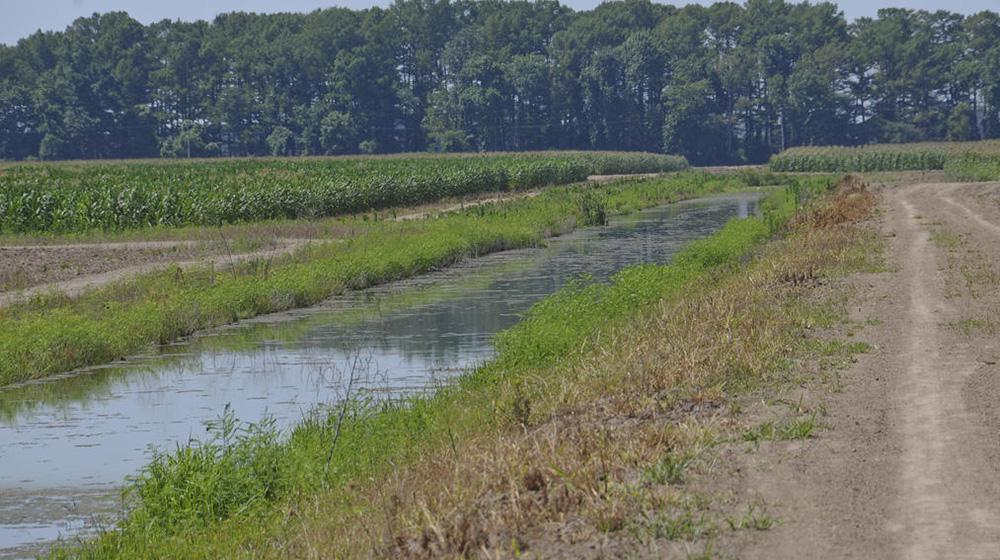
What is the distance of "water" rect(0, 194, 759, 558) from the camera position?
14.5 metres

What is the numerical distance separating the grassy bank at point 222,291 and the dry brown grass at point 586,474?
9.13m

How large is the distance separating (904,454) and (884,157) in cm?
10114

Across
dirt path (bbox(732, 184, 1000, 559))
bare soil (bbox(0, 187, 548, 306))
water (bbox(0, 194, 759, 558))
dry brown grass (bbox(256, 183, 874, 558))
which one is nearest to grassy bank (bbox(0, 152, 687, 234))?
bare soil (bbox(0, 187, 548, 306))

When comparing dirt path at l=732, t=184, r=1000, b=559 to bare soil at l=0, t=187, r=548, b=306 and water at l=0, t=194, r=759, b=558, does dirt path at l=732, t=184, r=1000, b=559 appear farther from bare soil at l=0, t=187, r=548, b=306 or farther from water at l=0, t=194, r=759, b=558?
bare soil at l=0, t=187, r=548, b=306

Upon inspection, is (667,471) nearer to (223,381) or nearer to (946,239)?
(223,381)

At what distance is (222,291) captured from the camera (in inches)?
Answer: 1083

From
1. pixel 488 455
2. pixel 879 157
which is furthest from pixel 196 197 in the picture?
pixel 879 157

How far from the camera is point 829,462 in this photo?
11375mm

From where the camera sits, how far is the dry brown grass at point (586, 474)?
965 centimetres

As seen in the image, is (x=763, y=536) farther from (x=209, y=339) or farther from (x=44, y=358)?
(x=209, y=339)

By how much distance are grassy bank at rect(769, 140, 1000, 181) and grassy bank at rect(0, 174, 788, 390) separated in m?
54.5

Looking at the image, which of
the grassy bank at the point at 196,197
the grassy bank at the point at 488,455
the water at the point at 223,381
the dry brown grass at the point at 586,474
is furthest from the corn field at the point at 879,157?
the dry brown grass at the point at 586,474

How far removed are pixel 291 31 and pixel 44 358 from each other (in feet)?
538

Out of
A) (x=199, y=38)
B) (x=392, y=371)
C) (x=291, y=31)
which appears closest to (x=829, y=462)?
(x=392, y=371)
